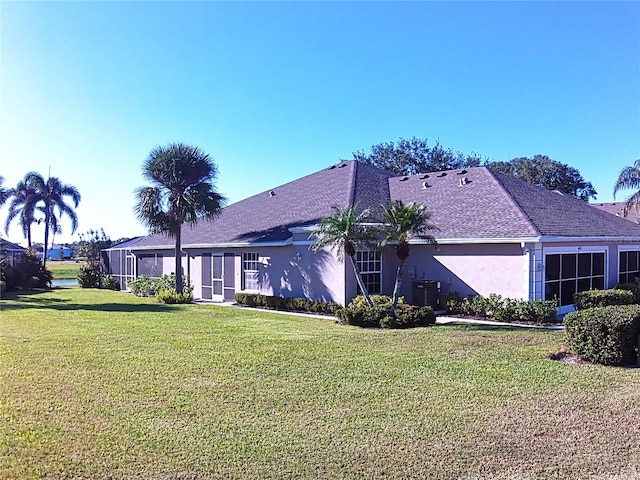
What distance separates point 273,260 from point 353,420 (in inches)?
569

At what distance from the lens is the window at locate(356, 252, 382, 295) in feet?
59.4

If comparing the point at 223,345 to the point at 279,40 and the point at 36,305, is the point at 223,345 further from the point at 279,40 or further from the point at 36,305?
the point at 36,305

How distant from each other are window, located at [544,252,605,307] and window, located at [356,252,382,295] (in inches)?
228

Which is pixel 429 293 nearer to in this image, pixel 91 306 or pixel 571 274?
pixel 571 274

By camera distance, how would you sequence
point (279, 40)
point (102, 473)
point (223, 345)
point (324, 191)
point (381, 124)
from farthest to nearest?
point (381, 124), point (324, 191), point (279, 40), point (223, 345), point (102, 473)

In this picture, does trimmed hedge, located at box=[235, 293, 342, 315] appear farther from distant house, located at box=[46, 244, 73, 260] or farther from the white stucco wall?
distant house, located at box=[46, 244, 73, 260]

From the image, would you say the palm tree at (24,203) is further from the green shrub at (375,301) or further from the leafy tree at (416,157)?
the green shrub at (375,301)

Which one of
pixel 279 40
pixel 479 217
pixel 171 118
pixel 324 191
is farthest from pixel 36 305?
pixel 479 217

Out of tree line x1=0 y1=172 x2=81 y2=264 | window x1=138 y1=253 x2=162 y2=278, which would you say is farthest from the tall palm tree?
window x1=138 y1=253 x2=162 y2=278

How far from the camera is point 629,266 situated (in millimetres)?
21766

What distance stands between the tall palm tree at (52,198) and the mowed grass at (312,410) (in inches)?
1351

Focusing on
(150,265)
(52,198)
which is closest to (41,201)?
(52,198)

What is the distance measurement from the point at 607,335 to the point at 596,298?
28.0ft

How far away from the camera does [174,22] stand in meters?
11.9
